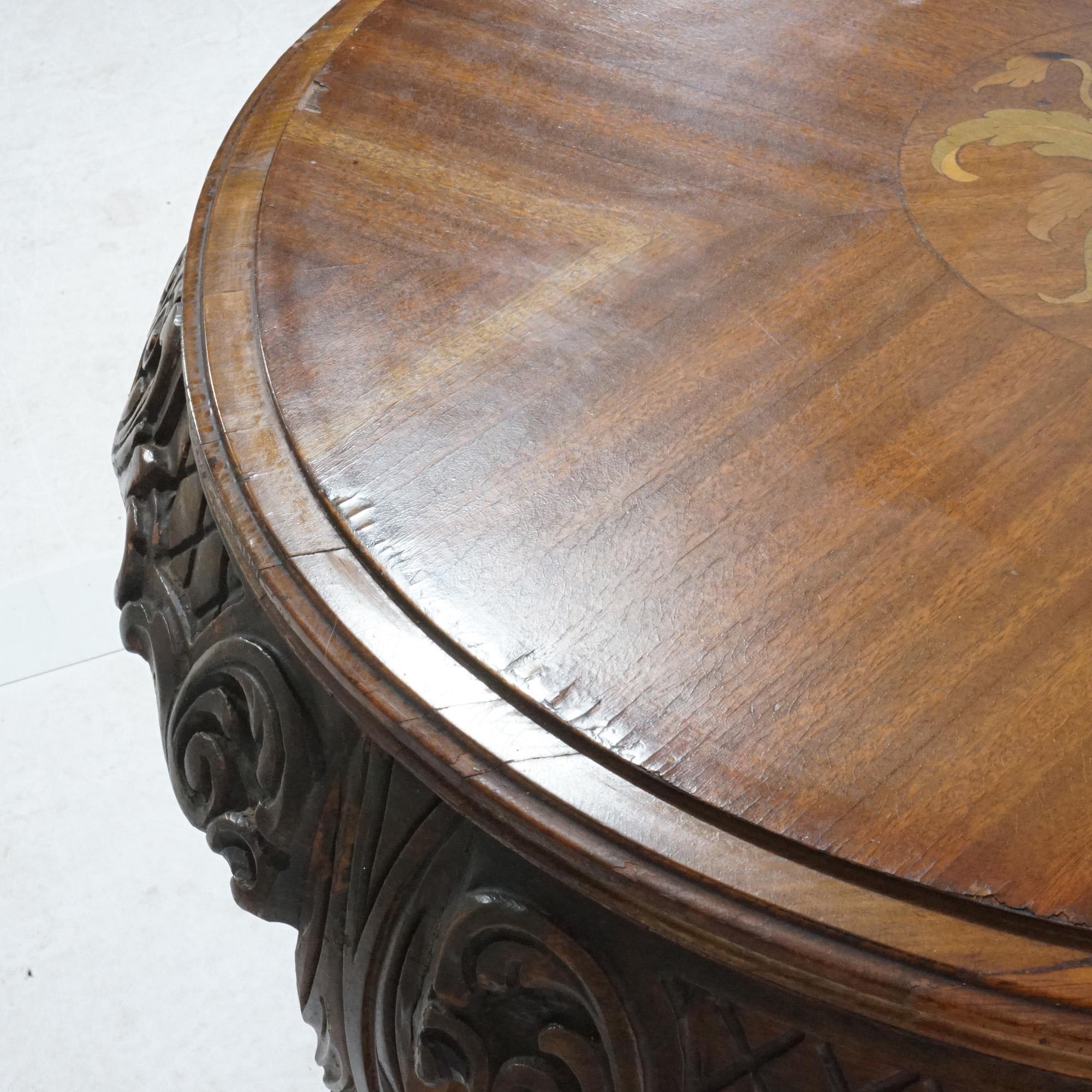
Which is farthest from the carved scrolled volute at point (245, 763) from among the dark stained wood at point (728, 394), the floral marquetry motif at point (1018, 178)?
the floral marquetry motif at point (1018, 178)

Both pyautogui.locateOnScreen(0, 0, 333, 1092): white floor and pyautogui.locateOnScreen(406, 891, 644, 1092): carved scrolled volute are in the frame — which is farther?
pyautogui.locateOnScreen(0, 0, 333, 1092): white floor

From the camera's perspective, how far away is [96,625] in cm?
149

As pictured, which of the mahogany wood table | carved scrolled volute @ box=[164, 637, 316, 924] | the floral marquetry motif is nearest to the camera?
the mahogany wood table

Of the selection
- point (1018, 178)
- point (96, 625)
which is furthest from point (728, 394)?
point (96, 625)

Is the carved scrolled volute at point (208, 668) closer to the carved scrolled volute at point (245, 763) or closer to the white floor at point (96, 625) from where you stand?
the carved scrolled volute at point (245, 763)

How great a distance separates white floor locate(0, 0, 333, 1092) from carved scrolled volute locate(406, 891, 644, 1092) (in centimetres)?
59

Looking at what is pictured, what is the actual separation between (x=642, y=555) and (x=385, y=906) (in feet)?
0.72

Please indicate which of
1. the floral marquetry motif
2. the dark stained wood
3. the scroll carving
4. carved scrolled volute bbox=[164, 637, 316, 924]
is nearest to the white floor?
the scroll carving

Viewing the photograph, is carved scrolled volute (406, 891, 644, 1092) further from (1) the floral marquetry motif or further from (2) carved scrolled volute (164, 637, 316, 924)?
(1) the floral marquetry motif

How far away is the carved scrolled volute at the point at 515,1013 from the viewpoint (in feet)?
1.97

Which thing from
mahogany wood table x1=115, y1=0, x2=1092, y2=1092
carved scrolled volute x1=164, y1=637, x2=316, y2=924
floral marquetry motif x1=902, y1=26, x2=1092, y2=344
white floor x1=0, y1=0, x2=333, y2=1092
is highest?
floral marquetry motif x1=902, y1=26, x2=1092, y2=344

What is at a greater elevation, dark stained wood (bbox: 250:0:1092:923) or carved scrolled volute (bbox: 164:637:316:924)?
dark stained wood (bbox: 250:0:1092:923)

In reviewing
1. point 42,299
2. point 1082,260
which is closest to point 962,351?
point 1082,260

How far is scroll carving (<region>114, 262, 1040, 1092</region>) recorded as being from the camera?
0.58 metres
